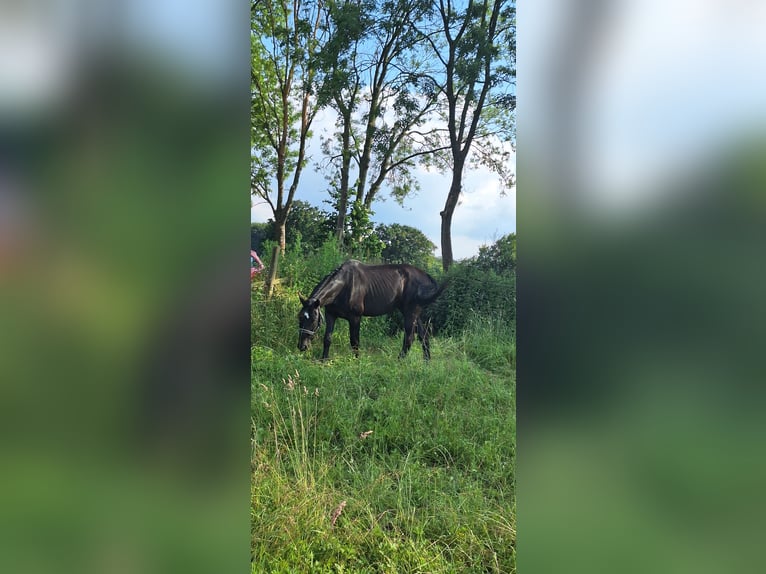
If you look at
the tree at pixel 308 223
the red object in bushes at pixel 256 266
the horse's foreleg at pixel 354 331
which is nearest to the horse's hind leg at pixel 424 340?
the horse's foreleg at pixel 354 331

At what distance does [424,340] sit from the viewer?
354cm

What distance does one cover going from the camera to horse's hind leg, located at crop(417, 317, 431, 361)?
3.51m

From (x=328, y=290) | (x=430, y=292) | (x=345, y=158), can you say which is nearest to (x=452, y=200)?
(x=430, y=292)

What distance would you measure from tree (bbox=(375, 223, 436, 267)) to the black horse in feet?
0.38

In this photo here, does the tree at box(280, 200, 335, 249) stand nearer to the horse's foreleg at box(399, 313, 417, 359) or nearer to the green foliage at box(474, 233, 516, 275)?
the horse's foreleg at box(399, 313, 417, 359)

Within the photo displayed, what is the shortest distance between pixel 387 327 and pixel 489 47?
221 cm
